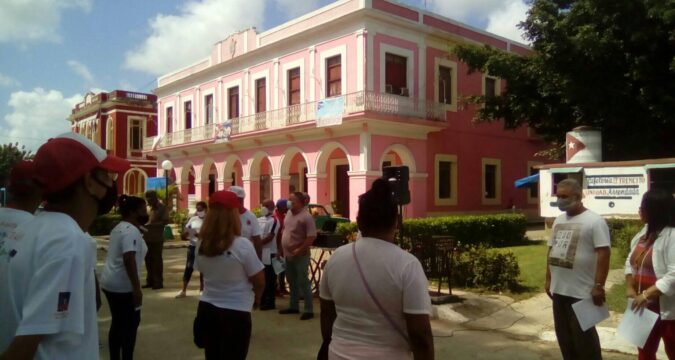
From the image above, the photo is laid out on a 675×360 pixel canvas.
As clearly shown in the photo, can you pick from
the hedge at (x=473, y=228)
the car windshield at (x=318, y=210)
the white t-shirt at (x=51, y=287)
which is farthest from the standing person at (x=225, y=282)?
the car windshield at (x=318, y=210)

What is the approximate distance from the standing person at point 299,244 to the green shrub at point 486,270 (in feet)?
10.3

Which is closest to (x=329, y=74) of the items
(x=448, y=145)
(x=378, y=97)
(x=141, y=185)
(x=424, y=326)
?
(x=378, y=97)

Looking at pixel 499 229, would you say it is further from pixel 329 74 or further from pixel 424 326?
pixel 424 326

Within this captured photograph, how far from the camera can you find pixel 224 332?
391cm

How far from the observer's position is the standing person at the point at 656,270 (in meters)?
3.96

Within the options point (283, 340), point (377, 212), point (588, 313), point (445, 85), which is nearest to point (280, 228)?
point (283, 340)

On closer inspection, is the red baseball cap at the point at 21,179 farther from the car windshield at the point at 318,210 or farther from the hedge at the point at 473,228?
the car windshield at the point at 318,210

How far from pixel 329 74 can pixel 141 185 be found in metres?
24.4

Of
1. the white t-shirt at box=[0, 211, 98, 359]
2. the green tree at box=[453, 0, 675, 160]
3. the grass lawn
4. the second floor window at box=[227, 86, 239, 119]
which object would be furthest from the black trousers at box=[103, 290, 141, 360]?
the second floor window at box=[227, 86, 239, 119]

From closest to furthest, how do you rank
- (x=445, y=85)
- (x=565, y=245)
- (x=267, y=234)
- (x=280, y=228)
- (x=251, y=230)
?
1. (x=565, y=245)
2. (x=251, y=230)
3. (x=267, y=234)
4. (x=280, y=228)
5. (x=445, y=85)

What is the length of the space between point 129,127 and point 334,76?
24172 millimetres

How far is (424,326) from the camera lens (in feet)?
8.27

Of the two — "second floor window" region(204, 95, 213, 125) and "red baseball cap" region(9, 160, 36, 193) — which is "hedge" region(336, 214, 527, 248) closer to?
"red baseball cap" region(9, 160, 36, 193)

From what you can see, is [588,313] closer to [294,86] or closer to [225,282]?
[225,282]
